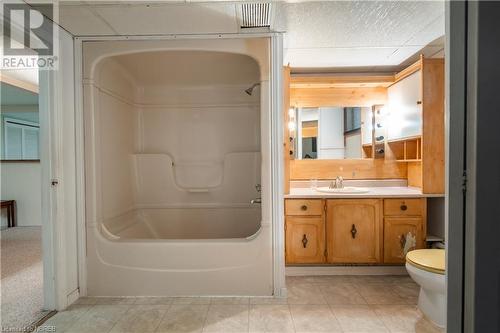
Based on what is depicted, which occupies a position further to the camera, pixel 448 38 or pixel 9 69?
pixel 9 69

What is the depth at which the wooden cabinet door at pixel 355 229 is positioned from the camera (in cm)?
261

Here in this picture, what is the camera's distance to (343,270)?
2701mm

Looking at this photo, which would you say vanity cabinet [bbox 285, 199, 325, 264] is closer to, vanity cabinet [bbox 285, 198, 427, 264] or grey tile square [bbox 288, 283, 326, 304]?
vanity cabinet [bbox 285, 198, 427, 264]

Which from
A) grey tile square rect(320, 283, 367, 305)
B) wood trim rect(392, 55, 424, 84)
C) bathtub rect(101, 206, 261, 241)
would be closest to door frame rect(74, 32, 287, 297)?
grey tile square rect(320, 283, 367, 305)

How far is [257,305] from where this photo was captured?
6.97 feet

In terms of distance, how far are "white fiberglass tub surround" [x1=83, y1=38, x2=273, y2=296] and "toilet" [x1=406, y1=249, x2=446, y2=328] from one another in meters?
1.04

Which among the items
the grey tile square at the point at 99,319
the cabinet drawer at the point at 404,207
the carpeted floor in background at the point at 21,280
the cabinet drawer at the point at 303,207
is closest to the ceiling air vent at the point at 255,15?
the cabinet drawer at the point at 303,207

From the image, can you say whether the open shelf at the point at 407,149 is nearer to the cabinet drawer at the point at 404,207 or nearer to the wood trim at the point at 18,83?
the cabinet drawer at the point at 404,207

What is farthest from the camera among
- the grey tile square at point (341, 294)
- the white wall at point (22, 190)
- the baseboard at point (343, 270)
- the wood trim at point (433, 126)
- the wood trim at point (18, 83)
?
the white wall at point (22, 190)

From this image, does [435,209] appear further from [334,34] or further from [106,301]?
[106,301]

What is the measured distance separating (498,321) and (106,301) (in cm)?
241

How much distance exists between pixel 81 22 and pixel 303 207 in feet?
7.56

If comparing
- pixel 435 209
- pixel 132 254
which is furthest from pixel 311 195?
pixel 132 254

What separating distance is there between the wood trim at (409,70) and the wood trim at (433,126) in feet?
0.14
